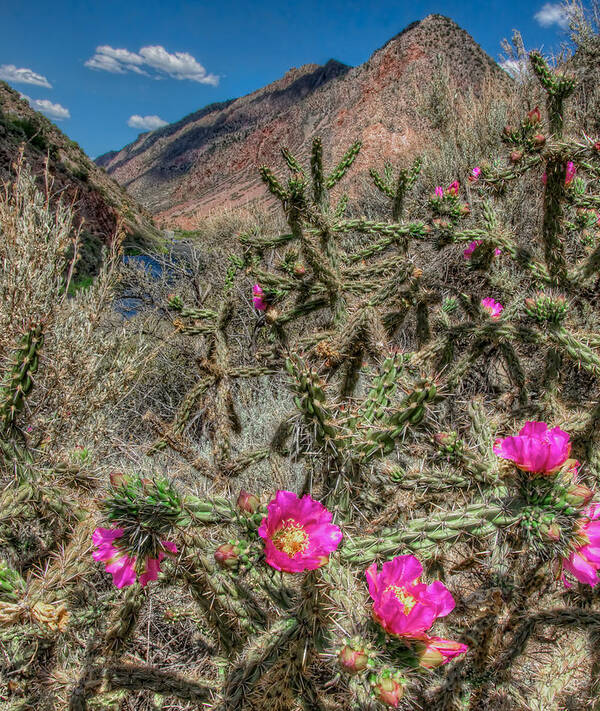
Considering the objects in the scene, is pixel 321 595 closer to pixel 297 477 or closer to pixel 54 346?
pixel 297 477

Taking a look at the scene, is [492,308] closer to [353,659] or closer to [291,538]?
[291,538]

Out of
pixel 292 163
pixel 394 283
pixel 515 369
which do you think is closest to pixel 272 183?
pixel 292 163

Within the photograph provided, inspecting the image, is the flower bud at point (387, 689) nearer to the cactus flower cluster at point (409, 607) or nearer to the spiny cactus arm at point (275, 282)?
the cactus flower cluster at point (409, 607)

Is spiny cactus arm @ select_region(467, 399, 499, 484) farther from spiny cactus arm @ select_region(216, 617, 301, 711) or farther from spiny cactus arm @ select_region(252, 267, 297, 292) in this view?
spiny cactus arm @ select_region(252, 267, 297, 292)

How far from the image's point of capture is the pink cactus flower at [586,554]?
42.8 inches

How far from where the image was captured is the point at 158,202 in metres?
57.9

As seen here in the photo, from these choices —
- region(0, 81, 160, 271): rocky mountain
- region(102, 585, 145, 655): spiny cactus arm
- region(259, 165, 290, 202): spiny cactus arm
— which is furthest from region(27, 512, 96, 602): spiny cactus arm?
region(0, 81, 160, 271): rocky mountain

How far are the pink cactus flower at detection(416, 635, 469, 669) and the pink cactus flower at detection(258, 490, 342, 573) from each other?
0.25 m

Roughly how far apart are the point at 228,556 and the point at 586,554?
86cm

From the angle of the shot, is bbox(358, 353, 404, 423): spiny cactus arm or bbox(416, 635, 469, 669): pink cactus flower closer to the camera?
bbox(416, 635, 469, 669): pink cactus flower

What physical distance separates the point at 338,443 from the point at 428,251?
3.50 m

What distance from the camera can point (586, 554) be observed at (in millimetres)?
1111

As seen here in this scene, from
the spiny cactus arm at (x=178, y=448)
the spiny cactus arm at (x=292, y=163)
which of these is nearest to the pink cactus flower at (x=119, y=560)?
the spiny cactus arm at (x=178, y=448)

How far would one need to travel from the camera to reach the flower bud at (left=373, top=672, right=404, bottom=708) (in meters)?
0.82
